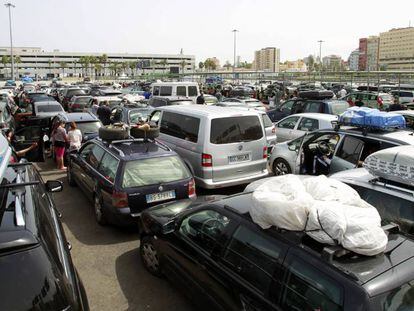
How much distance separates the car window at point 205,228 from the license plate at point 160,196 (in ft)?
6.67

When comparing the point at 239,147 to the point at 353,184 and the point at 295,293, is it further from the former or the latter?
the point at 295,293

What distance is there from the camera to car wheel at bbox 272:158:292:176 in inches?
366

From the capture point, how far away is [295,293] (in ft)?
9.32

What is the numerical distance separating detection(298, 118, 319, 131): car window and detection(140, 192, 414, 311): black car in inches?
287

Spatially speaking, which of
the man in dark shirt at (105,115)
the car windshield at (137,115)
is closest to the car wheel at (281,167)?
the car windshield at (137,115)

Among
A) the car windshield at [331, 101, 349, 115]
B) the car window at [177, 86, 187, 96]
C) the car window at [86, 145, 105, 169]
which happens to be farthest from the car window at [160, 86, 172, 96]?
the car window at [86, 145, 105, 169]

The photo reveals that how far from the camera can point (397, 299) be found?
8.34ft

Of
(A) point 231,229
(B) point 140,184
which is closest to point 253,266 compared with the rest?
(A) point 231,229

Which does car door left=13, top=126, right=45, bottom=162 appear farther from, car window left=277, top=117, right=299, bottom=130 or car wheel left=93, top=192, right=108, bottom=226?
car window left=277, top=117, right=299, bottom=130

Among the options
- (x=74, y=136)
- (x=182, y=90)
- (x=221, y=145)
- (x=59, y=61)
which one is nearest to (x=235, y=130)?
(x=221, y=145)

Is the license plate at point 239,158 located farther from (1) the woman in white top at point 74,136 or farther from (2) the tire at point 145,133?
(1) the woman in white top at point 74,136

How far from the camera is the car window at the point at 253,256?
3.10 meters

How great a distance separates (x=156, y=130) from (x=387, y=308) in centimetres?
572

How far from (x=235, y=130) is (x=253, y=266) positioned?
5210 mm
